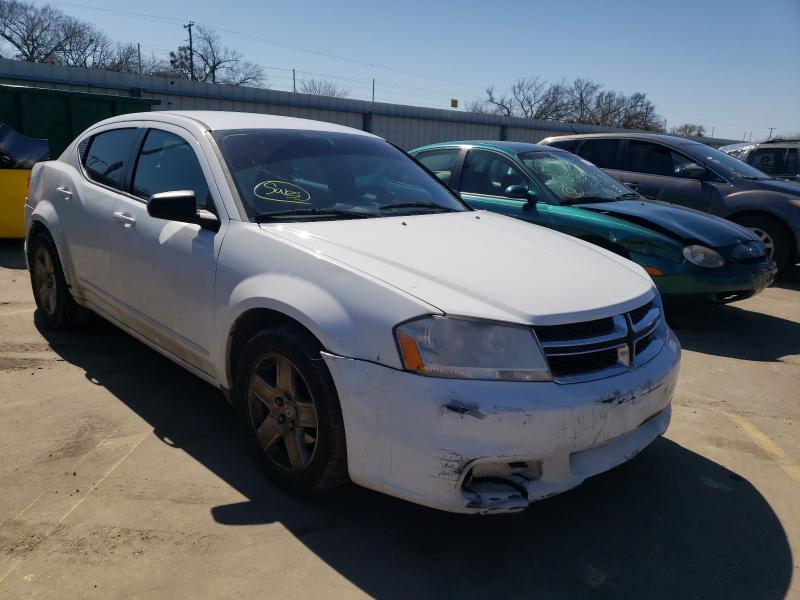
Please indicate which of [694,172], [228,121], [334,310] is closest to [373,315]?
[334,310]

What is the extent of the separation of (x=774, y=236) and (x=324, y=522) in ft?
24.1

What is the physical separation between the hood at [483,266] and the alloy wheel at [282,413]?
516 mm

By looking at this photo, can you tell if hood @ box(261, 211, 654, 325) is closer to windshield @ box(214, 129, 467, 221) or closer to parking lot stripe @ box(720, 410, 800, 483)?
windshield @ box(214, 129, 467, 221)

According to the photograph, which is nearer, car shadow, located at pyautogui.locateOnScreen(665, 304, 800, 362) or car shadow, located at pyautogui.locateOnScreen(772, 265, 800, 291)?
car shadow, located at pyautogui.locateOnScreen(665, 304, 800, 362)

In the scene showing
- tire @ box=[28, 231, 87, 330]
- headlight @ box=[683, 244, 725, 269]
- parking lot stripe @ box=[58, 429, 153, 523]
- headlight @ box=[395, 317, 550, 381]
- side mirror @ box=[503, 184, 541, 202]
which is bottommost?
parking lot stripe @ box=[58, 429, 153, 523]

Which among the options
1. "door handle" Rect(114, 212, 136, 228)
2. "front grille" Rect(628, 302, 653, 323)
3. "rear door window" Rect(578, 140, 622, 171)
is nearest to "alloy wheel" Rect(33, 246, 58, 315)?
"door handle" Rect(114, 212, 136, 228)

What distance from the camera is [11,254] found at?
779cm

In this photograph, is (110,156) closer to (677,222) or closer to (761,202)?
(677,222)

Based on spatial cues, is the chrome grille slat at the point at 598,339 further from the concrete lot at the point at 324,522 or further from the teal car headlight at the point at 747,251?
the teal car headlight at the point at 747,251

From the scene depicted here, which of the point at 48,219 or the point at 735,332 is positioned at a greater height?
the point at 48,219

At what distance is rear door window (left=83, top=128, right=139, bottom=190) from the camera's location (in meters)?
3.88

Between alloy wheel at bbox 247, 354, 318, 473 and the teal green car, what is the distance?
11.6ft

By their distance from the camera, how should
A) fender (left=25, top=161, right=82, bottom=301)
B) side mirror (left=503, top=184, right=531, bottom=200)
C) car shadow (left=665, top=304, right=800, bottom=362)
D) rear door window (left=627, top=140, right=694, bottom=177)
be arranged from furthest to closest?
rear door window (left=627, top=140, right=694, bottom=177)
side mirror (left=503, top=184, right=531, bottom=200)
car shadow (left=665, top=304, right=800, bottom=362)
fender (left=25, top=161, right=82, bottom=301)

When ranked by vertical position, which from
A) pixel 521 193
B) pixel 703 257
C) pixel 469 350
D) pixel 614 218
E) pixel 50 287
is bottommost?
pixel 50 287
